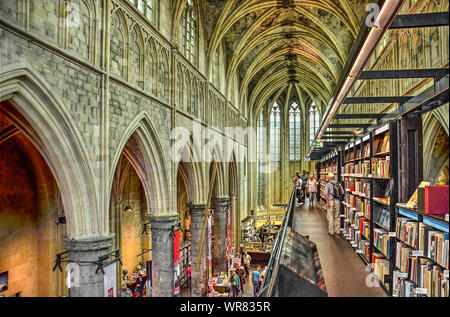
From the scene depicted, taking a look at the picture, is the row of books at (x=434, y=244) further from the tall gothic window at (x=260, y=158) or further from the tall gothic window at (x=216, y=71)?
the tall gothic window at (x=260, y=158)

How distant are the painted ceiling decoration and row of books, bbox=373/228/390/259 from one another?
28.2 feet

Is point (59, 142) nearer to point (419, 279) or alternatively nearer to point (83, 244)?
point (83, 244)

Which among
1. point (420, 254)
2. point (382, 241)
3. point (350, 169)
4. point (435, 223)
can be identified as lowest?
point (382, 241)

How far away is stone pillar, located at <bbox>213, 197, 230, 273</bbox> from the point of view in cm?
1617

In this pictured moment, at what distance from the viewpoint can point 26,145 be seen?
9.07m

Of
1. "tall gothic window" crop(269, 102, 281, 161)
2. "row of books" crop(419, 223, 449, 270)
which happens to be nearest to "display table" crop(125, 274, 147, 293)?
"row of books" crop(419, 223, 449, 270)

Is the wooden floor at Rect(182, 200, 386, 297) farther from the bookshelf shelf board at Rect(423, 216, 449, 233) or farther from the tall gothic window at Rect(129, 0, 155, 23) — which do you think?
the tall gothic window at Rect(129, 0, 155, 23)

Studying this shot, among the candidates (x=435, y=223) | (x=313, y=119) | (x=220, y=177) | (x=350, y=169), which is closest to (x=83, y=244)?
(x=435, y=223)

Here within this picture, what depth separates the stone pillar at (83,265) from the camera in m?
5.95

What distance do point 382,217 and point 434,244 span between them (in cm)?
208

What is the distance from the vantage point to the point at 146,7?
8.73 m

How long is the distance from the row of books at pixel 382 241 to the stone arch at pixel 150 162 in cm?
575

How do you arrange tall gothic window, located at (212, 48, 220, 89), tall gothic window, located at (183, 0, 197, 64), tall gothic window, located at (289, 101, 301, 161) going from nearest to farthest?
tall gothic window, located at (183, 0, 197, 64) → tall gothic window, located at (212, 48, 220, 89) → tall gothic window, located at (289, 101, 301, 161)
